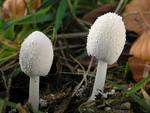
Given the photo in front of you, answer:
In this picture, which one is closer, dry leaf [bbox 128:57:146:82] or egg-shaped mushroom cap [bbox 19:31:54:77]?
egg-shaped mushroom cap [bbox 19:31:54:77]

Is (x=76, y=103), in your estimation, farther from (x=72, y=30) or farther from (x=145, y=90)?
(x=72, y=30)

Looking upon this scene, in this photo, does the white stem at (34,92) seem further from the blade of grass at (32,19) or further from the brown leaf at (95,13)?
the brown leaf at (95,13)

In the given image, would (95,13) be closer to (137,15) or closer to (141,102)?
(137,15)

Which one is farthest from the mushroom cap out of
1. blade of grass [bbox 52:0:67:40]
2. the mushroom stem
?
blade of grass [bbox 52:0:67:40]

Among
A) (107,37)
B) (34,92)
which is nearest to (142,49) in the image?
(107,37)

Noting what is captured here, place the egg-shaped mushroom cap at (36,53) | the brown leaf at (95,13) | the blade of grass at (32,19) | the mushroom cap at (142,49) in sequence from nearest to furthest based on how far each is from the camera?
the egg-shaped mushroom cap at (36,53)
the mushroom cap at (142,49)
the blade of grass at (32,19)
the brown leaf at (95,13)

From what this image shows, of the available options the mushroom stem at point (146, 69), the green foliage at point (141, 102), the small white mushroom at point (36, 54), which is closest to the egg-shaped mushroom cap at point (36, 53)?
the small white mushroom at point (36, 54)

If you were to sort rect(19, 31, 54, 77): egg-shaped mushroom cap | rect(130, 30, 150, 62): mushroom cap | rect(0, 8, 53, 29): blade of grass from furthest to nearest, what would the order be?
rect(0, 8, 53, 29): blade of grass
rect(130, 30, 150, 62): mushroom cap
rect(19, 31, 54, 77): egg-shaped mushroom cap

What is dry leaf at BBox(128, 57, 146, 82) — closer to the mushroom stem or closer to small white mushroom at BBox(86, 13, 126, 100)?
the mushroom stem
